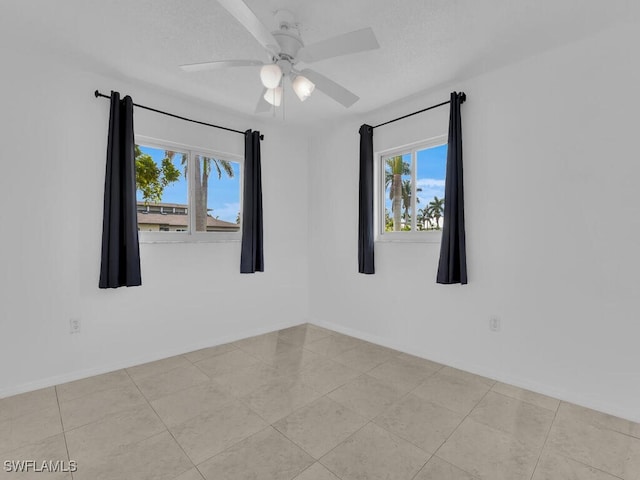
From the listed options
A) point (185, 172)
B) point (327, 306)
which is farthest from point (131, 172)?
point (327, 306)

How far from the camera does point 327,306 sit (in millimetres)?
4090

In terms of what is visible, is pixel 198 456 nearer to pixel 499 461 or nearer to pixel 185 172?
pixel 499 461

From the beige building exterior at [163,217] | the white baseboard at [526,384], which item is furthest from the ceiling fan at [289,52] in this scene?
the white baseboard at [526,384]

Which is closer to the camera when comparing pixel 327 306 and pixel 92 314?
pixel 92 314

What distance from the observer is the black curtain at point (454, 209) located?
8.85 feet

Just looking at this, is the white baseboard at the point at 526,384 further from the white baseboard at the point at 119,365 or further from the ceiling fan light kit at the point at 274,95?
the ceiling fan light kit at the point at 274,95

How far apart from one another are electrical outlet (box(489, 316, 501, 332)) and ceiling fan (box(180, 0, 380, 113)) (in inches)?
82.3

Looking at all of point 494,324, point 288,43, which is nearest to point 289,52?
point 288,43

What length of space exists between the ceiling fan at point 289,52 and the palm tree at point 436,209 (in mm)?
1450

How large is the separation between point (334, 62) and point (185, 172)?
6.27 feet

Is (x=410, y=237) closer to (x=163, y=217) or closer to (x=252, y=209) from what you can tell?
(x=252, y=209)

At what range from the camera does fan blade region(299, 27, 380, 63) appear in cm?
157

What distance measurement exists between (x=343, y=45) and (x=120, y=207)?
224 centimetres

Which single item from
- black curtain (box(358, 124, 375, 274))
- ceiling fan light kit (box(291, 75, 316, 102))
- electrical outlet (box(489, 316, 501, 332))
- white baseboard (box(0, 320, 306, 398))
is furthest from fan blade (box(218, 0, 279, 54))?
white baseboard (box(0, 320, 306, 398))
